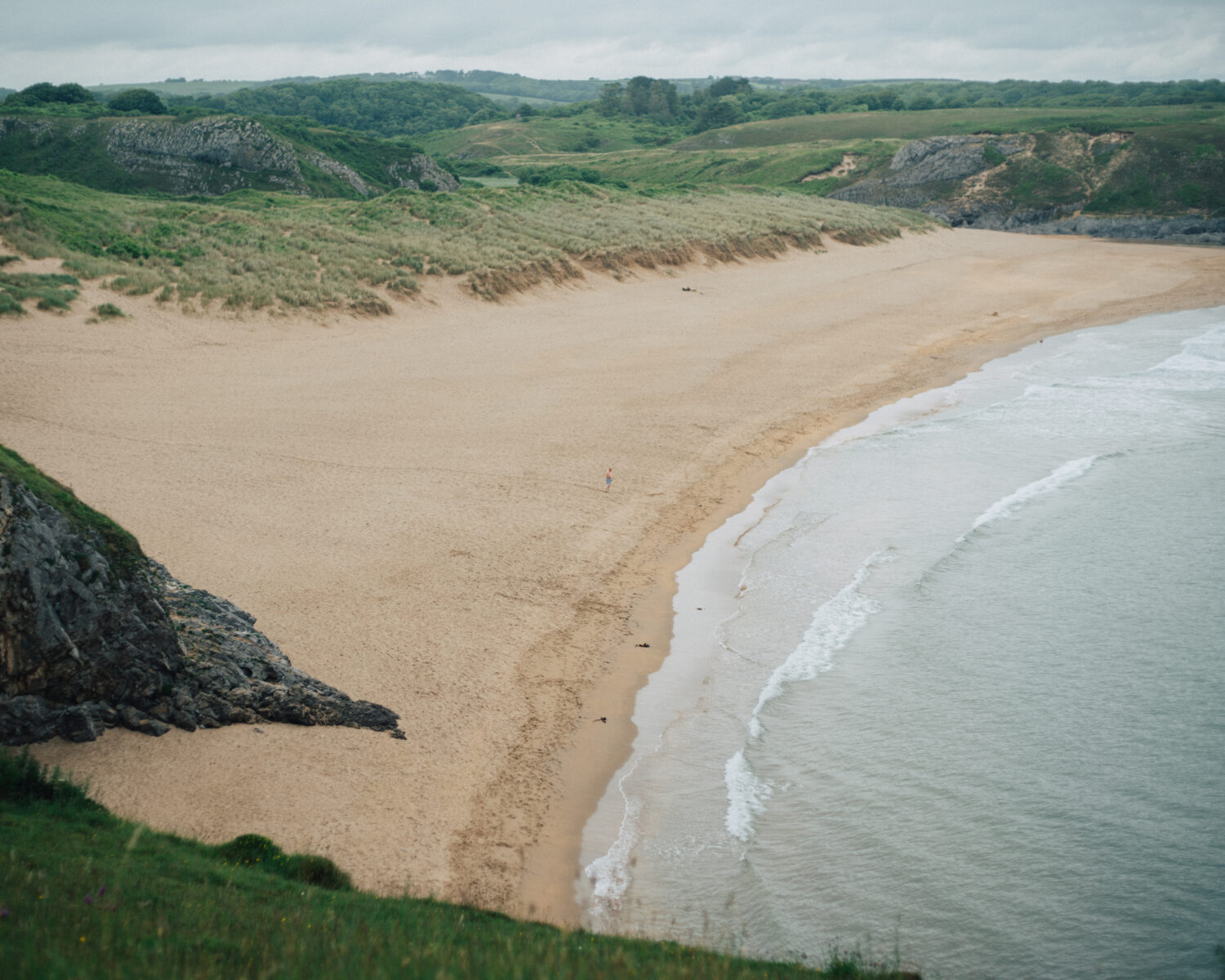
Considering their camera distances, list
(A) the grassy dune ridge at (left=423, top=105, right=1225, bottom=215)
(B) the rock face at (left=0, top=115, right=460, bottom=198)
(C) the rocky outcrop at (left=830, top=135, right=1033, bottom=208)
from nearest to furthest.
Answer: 1. (B) the rock face at (left=0, top=115, right=460, bottom=198)
2. (A) the grassy dune ridge at (left=423, top=105, right=1225, bottom=215)
3. (C) the rocky outcrop at (left=830, top=135, right=1033, bottom=208)

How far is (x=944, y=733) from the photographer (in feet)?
29.5

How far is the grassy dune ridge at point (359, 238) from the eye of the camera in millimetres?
23578

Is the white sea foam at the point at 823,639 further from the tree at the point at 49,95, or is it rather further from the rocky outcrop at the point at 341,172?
the tree at the point at 49,95

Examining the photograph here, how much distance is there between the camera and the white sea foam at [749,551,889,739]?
31.9ft

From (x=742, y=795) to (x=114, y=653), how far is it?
18.8 ft

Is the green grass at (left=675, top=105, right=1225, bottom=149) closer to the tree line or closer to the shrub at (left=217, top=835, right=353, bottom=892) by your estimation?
the tree line

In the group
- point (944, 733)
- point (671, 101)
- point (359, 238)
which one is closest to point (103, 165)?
point (359, 238)

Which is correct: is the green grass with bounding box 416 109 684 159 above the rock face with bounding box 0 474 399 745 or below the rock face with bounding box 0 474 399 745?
above

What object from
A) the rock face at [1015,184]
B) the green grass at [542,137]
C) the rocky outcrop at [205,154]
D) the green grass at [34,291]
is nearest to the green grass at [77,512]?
the green grass at [34,291]

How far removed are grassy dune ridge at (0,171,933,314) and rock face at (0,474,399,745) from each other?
1763cm

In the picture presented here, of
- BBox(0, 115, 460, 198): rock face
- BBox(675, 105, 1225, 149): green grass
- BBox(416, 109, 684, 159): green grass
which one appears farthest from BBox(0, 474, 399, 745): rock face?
BBox(416, 109, 684, 159): green grass

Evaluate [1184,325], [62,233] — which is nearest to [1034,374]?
[1184,325]

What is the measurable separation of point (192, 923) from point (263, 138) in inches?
2282

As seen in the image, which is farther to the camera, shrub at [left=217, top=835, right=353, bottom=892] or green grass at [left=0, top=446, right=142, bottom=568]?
green grass at [left=0, top=446, right=142, bottom=568]
